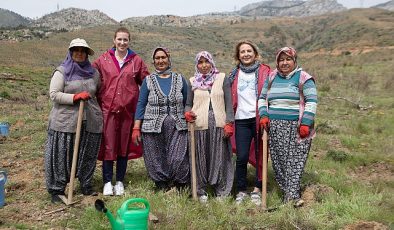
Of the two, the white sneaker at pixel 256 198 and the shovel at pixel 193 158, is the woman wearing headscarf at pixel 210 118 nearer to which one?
the shovel at pixel 193 158

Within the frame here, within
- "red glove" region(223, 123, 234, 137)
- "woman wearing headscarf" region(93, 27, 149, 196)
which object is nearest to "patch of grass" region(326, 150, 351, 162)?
"red glove" region(223, 123, 234, 137)

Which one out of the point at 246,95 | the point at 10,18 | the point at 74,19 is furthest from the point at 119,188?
the point at 10,18

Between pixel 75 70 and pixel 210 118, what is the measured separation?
149cm

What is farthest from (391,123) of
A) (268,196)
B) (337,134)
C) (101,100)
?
(101,100)

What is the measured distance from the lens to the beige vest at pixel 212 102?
4.50 metres

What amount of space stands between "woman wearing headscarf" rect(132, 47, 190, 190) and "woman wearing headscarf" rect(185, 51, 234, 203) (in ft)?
0.46

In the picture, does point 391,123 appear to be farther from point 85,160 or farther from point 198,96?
point 85,160

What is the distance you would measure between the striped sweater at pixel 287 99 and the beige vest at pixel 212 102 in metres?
0.42

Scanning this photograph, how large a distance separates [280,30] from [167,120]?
245 feet

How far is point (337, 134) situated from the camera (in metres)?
8.73

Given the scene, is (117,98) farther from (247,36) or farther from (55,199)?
(247,36)

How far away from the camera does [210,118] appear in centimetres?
452

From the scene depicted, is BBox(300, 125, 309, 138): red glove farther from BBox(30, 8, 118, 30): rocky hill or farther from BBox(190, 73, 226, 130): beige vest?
BBox(30, 8, 118, 30): rocky hill

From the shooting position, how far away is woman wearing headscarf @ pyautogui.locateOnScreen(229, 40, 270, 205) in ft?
14.9
